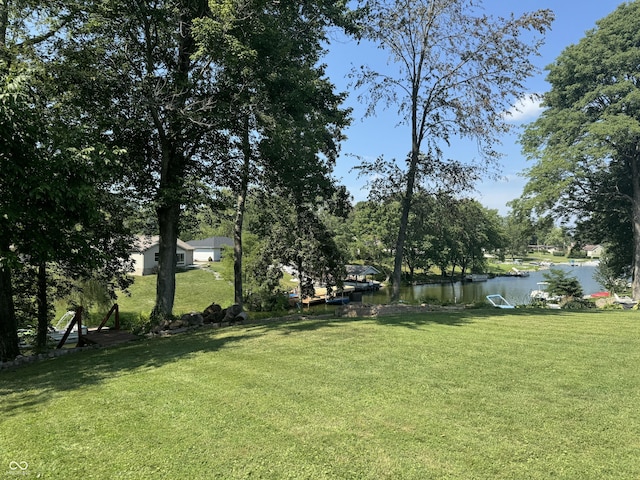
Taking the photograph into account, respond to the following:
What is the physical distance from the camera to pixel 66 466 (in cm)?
303

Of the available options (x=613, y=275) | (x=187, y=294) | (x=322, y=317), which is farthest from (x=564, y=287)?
(x=187, y=294)

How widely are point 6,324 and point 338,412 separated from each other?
24.8 ft

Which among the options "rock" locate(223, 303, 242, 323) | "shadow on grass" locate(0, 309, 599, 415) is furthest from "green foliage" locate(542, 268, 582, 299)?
"rock" locate(223, 303, 242, 323)

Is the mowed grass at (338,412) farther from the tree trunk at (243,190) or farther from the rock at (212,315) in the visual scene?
the tree trunk at (243,190)

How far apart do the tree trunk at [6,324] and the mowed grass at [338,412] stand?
4.53ft

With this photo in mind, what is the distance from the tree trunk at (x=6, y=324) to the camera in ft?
25.5

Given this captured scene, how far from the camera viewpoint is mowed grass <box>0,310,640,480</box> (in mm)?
2967

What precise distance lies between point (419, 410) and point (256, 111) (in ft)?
27.0

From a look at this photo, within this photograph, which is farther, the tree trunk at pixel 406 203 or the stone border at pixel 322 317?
the tree trunk at pixel 406 203

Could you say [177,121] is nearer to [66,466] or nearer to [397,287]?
[66,466]

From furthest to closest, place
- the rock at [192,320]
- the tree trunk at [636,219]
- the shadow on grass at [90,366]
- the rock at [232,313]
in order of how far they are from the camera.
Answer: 1. the tree trunk at [636,219]
2. the rock at [232,313]
3. the rock at [192,320]
4. the shadow on grass at [90,366]

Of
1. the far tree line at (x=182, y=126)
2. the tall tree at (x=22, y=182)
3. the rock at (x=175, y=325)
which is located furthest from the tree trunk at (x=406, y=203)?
the tall tree at (x=22, y=182)

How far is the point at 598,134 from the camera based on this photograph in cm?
1891

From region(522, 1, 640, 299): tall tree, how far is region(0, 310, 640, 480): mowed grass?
635 inches
